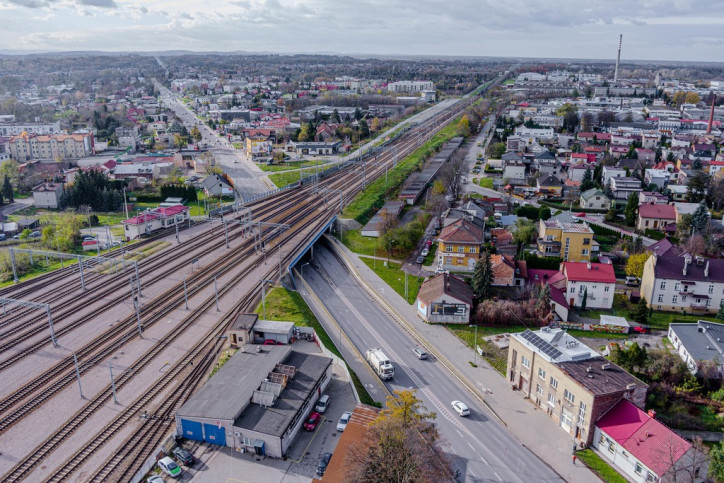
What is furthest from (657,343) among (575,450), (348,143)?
(348,143)

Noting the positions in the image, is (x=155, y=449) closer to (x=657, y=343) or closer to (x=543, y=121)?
(x=657, y=343)

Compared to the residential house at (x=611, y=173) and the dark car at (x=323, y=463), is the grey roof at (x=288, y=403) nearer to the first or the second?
the dark car at (x=323, y=463)

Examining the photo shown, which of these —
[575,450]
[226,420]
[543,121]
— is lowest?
[575,450]

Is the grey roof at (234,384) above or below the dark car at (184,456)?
above

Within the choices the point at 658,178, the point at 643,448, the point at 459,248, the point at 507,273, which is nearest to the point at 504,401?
the point at 643,448

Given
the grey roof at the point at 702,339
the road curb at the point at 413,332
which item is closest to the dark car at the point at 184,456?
the road curb at the point at 413,332

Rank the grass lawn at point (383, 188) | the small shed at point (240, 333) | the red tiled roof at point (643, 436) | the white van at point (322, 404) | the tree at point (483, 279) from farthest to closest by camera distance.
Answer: the grass lawn at point (383, 188) < the tree at point (483, 279) < the small shed at point (240, 333) < the white van at point (322, 404) < the red tiled roof at point (643, 436)
